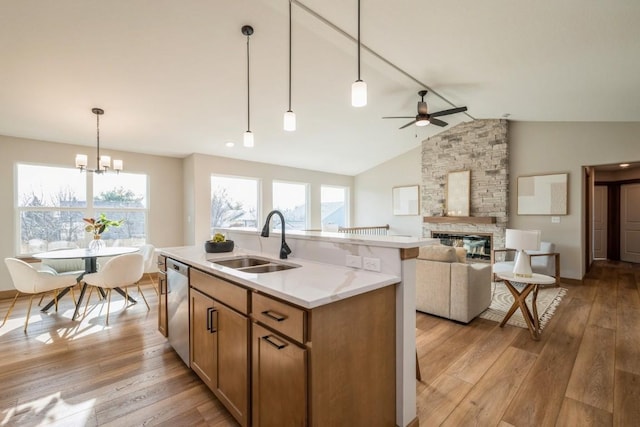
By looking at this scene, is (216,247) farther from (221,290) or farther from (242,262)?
(221,290)

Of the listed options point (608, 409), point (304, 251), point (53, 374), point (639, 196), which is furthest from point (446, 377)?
point (639, 196)

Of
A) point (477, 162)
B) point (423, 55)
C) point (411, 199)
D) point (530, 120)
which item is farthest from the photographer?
point (411, 199)

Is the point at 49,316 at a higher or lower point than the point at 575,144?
lower

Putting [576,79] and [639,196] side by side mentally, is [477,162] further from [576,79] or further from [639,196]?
[639,196]

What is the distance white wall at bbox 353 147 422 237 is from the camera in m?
7.28

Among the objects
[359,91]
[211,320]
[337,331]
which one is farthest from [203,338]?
[359,91]

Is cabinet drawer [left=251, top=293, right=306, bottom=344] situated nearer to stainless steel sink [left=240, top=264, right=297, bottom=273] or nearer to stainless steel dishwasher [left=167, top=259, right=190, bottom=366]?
stainless steel sink [left=240, top=264, right=297, bottom=273]

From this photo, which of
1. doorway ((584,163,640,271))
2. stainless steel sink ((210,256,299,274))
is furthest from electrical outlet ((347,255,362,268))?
doorway ((584,163,640,271))

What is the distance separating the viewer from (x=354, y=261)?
172 centimetres

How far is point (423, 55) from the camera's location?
10.7 feet

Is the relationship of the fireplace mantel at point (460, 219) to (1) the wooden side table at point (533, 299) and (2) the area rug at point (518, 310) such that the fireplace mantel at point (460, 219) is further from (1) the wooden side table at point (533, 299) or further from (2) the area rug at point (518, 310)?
(1) the wooden side table at point (533, 299)

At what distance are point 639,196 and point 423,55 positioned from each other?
7.31 m

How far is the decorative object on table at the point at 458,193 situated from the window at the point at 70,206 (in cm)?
626

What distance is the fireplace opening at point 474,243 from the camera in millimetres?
5887
